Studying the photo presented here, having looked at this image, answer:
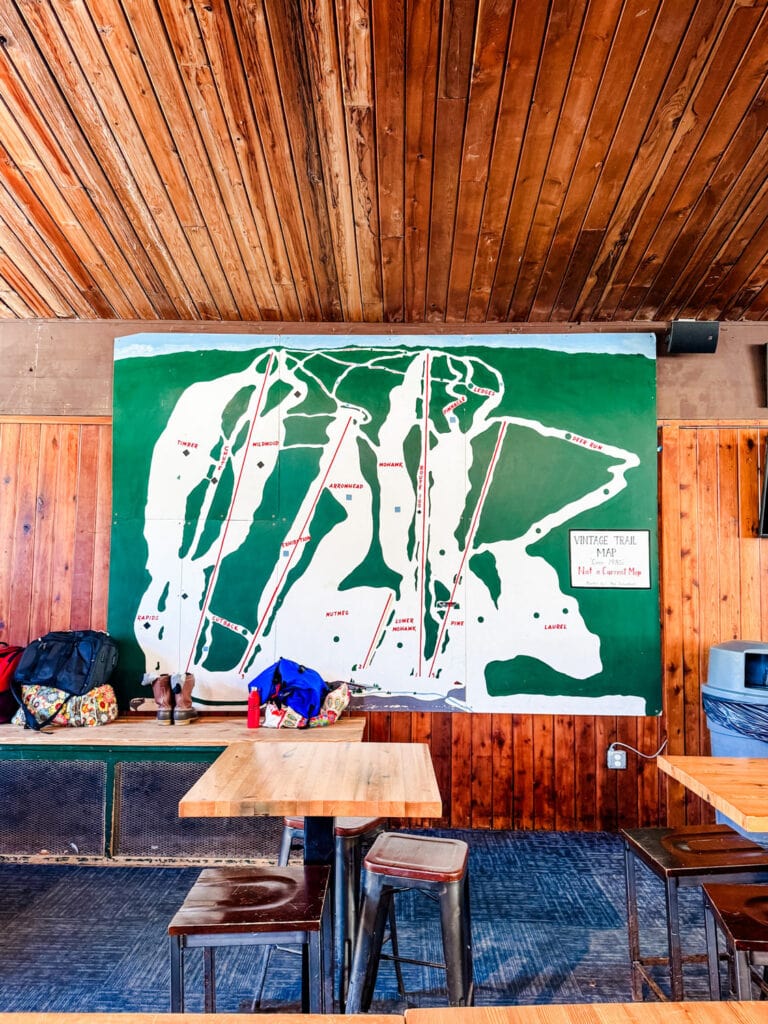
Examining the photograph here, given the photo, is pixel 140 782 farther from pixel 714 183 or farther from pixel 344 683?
pixel 714 183

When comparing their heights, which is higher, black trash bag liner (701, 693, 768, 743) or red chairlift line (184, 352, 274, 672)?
red chairlift line (184, 352, 274, 672)

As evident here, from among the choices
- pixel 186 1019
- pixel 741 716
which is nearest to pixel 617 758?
pixel 741 716

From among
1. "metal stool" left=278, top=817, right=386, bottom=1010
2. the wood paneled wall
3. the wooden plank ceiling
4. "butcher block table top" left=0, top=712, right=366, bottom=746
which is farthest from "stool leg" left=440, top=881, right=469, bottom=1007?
the wooden plank ceiling

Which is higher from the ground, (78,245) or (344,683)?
(78,245)

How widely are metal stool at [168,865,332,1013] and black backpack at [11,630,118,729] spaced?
6.59 feet

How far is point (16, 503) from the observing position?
13.3 feet

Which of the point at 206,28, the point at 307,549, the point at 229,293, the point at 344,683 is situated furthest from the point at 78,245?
the point at 344,683

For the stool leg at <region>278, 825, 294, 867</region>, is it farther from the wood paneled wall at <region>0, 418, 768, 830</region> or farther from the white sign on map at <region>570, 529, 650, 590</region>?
the white sign on map at <region>570, 529, 650, 590</region>

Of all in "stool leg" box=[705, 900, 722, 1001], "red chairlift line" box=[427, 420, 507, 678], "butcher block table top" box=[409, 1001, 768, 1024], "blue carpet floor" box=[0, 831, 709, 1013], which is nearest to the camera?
"butcher block table top" box=[409, 1001, 768, 1024]

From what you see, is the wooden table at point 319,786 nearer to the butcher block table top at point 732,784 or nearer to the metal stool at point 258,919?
the metal stool at point 258,919

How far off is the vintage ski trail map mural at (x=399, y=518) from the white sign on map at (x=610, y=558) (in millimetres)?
12

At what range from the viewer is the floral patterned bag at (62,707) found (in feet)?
11.3

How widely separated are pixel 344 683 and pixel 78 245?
107 inches

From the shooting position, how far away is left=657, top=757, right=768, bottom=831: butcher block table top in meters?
1.73
